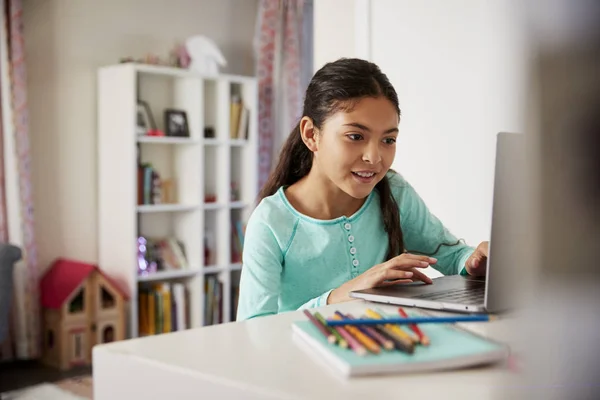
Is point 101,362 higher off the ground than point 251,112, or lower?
lower

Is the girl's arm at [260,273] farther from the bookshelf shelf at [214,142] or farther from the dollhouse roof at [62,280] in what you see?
the bookshelf shelf at [214,142]

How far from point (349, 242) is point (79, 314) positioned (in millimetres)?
2491

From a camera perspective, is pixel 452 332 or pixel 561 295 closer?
pixel 561 295

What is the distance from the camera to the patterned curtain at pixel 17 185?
3.40 meters

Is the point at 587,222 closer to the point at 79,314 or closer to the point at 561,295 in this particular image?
the point at 561,295

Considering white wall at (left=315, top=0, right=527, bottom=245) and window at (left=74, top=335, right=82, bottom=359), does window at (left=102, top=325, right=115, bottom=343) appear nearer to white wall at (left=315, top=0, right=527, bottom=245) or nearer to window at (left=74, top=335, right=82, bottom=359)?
window at (left=74, top=335, right=82, bottom=359)

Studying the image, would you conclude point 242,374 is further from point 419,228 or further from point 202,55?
point 202,55

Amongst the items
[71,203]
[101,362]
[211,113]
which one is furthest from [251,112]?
[101,362]

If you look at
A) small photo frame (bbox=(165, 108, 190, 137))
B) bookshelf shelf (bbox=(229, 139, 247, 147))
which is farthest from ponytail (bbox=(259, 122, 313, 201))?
bookshelf shelf (bbox=(229, 139, 247, 147))

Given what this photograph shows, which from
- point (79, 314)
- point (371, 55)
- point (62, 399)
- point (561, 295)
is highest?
point (371, 55)

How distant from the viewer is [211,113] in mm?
4254

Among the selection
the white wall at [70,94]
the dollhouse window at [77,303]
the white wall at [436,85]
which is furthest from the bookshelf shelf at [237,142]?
the white wall at [436,85]

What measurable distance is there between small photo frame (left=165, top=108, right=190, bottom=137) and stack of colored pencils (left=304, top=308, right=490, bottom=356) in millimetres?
3301

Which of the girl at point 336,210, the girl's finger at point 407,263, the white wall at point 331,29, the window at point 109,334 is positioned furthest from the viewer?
the window at point 109,334
